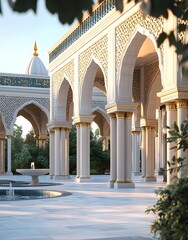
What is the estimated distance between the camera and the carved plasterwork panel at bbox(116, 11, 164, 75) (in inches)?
340

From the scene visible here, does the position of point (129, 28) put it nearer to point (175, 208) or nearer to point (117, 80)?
point (117, 80)

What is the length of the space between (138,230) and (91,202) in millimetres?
2970

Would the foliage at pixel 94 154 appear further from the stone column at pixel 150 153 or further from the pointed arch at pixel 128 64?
the pointed arch at pixel 128 64

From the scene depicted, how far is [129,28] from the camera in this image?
9.73m

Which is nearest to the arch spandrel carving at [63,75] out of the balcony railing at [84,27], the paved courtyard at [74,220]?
the balcony railing at [84,27]

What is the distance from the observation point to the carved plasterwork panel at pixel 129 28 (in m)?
8.63

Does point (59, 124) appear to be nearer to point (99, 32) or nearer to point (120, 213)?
point (99, 32)

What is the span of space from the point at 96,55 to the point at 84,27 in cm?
120

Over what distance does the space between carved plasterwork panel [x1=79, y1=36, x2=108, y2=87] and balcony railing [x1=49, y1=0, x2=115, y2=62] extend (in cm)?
58

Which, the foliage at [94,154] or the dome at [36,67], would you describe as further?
the dome at [36,67]

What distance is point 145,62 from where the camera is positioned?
43.0 ft

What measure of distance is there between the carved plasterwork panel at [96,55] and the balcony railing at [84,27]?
0.58 m

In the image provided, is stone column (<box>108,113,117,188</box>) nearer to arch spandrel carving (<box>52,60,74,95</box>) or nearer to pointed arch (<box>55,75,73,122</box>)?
arch spandrel carving (<box>52,60,74,95</box>)

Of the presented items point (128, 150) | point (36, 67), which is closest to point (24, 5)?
point (128, 150)
